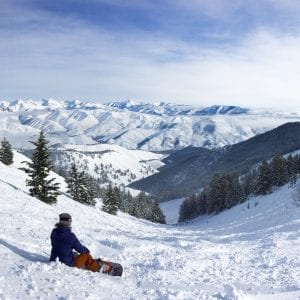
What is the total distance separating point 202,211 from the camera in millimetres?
123062

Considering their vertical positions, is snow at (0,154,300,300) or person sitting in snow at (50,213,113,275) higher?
person sitting in snow at (50,213,113,275)

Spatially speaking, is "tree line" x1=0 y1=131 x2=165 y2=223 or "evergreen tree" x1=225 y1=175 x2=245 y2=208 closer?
"tree line" x1=0 y1=131 x2=165 y2=223

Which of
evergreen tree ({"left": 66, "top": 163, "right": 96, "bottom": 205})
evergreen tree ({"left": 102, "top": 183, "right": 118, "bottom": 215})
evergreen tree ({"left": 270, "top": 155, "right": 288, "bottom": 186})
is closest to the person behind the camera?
evergreen tree ({"left": 66, "top": 163, "right": 96, "bottom": 205})

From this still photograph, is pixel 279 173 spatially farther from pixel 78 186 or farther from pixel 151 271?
pixel 151 271

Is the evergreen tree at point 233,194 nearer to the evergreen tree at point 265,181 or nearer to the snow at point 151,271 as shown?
the evergreen tree at point 265,181

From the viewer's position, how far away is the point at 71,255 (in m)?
12.6

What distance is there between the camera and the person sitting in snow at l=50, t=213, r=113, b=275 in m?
12.4

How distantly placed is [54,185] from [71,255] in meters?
31.4

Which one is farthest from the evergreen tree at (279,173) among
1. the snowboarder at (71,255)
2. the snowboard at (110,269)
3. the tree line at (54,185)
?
the snowboarder at (71,255)

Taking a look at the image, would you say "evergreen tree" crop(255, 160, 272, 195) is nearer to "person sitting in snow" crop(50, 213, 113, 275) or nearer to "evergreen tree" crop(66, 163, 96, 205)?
"evergreen tree" crop(66, 163, 96, 205)

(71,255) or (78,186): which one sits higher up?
(71,255)

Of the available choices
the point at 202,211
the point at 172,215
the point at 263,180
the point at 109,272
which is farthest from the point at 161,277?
the point at 172,215

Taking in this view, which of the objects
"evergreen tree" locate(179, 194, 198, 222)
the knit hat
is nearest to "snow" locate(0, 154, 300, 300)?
the knit hat

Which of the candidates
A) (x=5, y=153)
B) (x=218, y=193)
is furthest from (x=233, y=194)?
(x=5, y=153)
